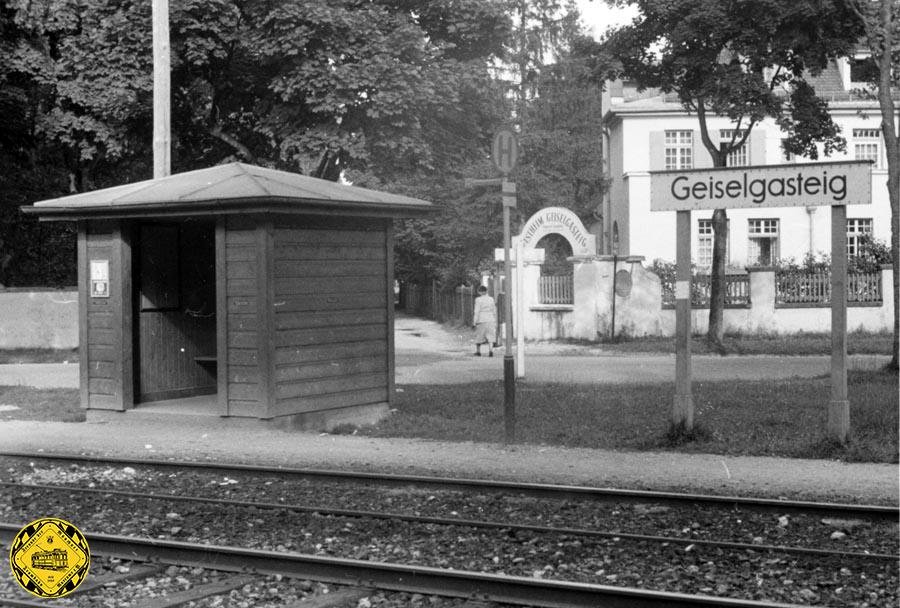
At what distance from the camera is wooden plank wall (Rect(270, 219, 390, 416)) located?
44.9 ft

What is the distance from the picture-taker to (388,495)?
10133 mm

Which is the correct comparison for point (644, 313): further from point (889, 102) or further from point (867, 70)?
point (889, 102)

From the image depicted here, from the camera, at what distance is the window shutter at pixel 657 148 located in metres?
41.5

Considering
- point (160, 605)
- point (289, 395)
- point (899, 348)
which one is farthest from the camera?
point (899, 348)

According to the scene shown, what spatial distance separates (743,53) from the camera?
76.6ft

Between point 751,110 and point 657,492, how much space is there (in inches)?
601

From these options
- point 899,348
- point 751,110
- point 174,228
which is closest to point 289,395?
point 174,228

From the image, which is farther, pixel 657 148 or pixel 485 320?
pixel 657 148

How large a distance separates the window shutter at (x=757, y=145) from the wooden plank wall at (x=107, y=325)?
31.1 metres

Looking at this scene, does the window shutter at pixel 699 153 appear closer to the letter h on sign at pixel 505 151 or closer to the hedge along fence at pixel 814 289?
the hedge along fence at pixel 814 289

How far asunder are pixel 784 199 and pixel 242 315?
6.40m

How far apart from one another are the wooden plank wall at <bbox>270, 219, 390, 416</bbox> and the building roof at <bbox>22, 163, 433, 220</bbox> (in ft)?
1.31

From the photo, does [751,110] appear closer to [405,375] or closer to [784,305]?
[784,305]

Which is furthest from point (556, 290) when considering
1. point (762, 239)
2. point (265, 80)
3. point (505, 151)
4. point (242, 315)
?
point (242, 315)
